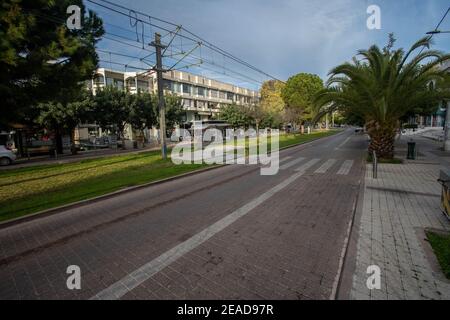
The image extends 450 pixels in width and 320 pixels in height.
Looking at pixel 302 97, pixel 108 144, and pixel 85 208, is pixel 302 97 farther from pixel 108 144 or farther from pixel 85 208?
pixel 85 208

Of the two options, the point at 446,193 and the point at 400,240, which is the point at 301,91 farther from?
the point at 400,240

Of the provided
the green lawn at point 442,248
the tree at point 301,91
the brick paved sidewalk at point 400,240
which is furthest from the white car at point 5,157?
the tree at point 301,91

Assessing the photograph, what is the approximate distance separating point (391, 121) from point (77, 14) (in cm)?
1609

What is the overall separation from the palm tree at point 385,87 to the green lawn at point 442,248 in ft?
28.1

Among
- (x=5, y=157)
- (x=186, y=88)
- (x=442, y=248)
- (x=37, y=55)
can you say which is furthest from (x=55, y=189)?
(x=186, y=88)

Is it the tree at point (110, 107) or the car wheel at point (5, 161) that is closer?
the car wheel at point (5, 161)

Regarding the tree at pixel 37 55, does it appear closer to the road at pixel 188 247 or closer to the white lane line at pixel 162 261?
the road at pixel 188 247

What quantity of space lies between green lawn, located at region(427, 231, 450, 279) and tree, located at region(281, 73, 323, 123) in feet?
141

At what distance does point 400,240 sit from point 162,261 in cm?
425

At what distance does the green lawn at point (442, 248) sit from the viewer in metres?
3.51

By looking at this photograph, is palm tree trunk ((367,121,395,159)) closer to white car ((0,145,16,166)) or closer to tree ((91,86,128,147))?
Result: tree ((91,86,128,147))

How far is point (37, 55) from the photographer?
8.38 m
